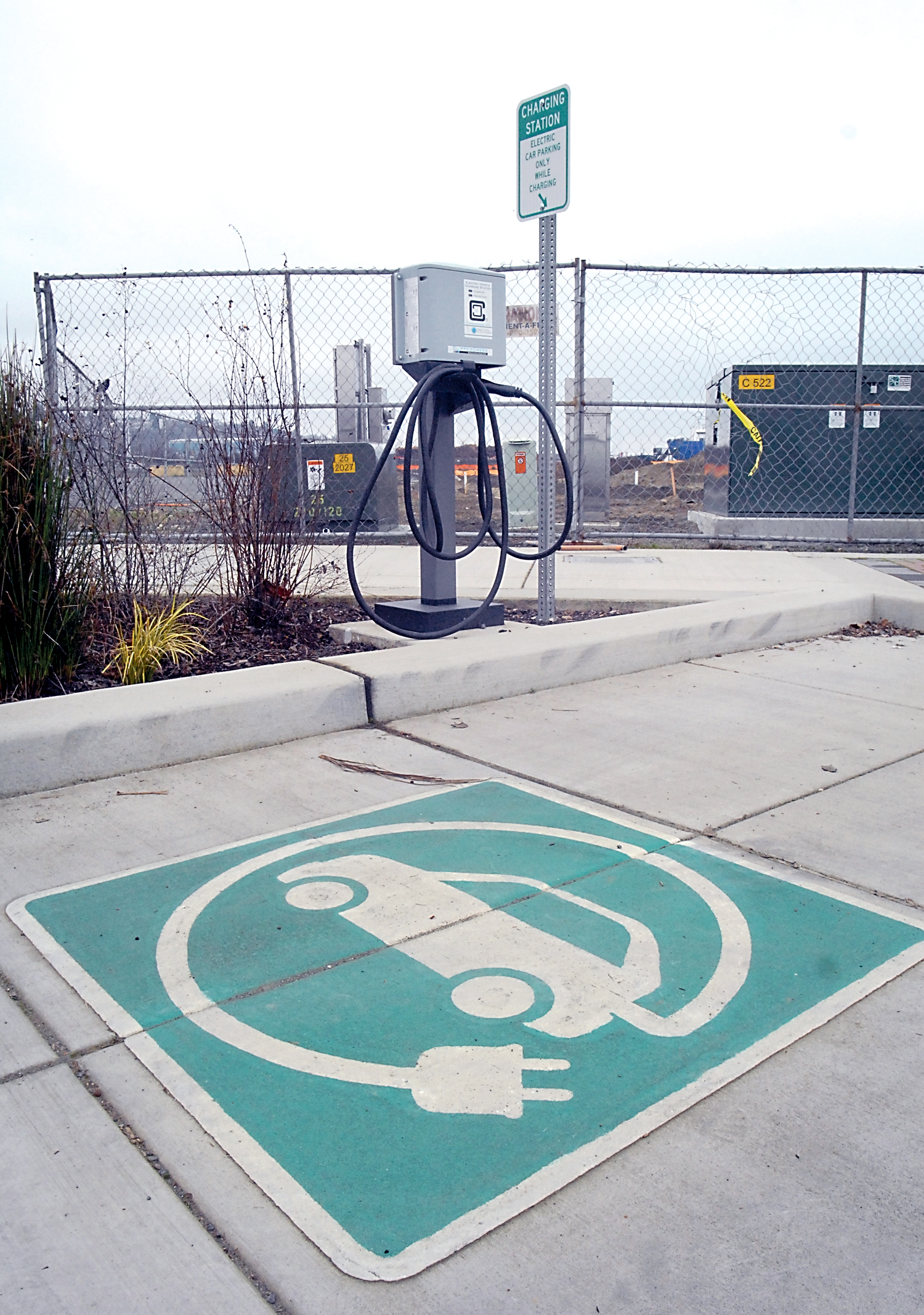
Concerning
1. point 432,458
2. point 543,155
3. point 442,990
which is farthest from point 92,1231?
point 543,155

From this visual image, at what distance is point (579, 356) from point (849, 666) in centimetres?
489

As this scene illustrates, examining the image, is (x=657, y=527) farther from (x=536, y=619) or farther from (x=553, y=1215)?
(x=553, y=1215)

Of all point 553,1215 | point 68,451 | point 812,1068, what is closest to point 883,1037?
point 812,1068

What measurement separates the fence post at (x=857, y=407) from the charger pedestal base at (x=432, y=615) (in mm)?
5727

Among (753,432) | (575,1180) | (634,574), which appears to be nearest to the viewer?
(575,1180)

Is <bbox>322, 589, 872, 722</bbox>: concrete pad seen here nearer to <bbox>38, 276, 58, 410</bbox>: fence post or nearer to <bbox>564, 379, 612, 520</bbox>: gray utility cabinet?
<bbox>564, 379, 612, 520</bbox>: gray utility cabinet

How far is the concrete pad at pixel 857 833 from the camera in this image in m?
3.07

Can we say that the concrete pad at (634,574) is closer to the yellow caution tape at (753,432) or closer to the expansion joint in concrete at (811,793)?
the yellow caution tape at (753,432)

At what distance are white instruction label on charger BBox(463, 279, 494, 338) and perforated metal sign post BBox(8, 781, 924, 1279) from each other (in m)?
3.04

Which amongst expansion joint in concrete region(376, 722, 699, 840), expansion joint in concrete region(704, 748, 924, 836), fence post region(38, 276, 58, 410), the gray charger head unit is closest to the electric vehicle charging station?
the gray charger head unit

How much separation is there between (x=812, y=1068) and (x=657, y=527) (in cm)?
1161

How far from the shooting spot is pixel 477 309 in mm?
5504

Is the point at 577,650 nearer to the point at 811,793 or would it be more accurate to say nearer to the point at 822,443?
the point at 811,793

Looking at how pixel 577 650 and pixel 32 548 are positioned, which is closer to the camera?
pixel 32 548
